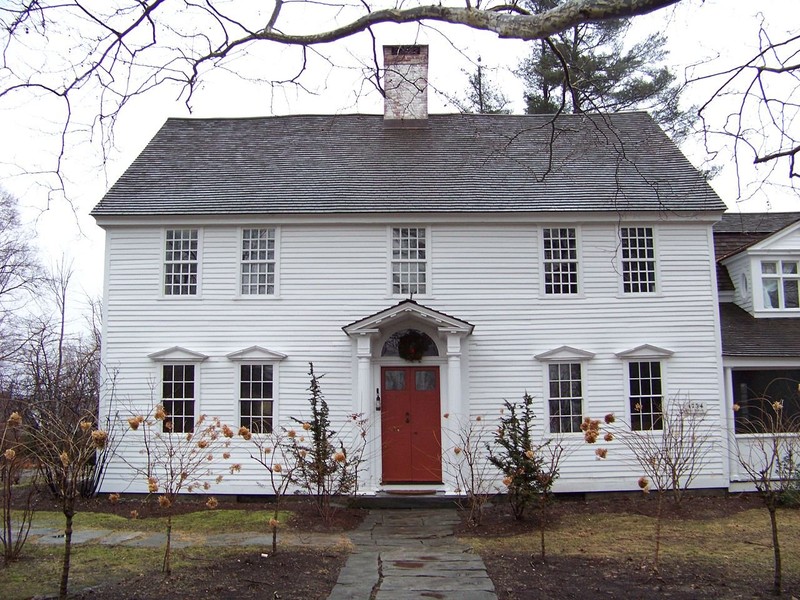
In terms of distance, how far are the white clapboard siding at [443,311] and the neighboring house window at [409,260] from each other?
0.19 m

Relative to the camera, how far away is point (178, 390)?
1370 cm

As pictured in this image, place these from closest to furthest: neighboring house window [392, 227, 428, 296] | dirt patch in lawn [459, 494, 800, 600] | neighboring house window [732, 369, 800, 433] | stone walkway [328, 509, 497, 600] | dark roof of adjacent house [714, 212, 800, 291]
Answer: stone walkway [328, 509, 497, 600], dirt patch in lawn [459, 494, 800, 600], neighboring house window [392, 227, 428, 296], neighboring house window [732, 369, 800, 433], dark roof of adjacent house [714, 212, 800, 291]

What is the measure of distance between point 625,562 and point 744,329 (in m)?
8.47

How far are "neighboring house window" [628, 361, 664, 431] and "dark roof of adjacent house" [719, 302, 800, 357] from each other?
1514mm

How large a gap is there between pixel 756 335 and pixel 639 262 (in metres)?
3.11

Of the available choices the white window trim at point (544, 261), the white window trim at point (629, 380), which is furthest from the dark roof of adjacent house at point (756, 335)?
the white window trim at point (544, 261)

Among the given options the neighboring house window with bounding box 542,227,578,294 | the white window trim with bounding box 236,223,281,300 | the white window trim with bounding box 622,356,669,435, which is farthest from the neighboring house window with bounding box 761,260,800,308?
the white window trim with bounding box 236,223,281,300

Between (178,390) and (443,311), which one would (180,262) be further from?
(443,311)

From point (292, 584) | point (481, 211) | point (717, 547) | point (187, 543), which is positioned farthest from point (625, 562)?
point (481, 211)

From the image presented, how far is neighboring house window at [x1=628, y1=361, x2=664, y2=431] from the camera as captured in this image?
44.6ft

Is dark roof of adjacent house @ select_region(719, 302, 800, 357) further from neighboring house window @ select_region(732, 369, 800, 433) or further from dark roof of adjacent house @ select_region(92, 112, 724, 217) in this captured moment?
dark roof of adjacent house @ select_region(92, 112, 724, 217)

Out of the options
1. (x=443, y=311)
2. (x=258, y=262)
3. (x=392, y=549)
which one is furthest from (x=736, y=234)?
(x=392, y=549)

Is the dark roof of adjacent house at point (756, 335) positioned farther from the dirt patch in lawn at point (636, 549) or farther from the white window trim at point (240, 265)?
the white window trim at point (240, 265)

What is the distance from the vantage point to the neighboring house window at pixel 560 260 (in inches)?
550
